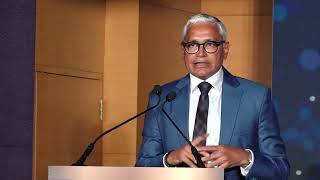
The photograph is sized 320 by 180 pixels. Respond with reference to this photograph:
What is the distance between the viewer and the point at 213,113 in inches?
111

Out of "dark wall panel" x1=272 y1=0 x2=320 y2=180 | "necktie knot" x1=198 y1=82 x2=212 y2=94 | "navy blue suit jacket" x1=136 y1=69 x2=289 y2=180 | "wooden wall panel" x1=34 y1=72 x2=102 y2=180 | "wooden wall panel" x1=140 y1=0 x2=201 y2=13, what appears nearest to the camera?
"navy blue suit jacket" x1=136 y1=69 x2=289 y2=180

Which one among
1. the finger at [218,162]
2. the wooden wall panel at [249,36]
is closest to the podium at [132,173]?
the finger at [218,162]

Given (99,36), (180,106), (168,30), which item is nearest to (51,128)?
(99,36)

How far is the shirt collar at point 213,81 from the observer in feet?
9.35

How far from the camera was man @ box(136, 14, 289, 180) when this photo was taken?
2729mm

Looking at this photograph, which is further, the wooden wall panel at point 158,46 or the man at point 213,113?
the wooden wall panel at point 158,46

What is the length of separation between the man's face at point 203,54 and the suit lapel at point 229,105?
109 mm

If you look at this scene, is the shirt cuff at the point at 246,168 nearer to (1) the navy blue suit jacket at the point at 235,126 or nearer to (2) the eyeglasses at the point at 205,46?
(1) the navy blue suit jacket at the point at 235,126

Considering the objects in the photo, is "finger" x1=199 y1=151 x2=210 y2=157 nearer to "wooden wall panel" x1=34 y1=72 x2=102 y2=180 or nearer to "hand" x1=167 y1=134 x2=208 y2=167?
"hand" x1=167 y1=134 x2=208 y2=167

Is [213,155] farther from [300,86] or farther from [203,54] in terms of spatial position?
[300,86]

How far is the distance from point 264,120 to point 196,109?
0.91 feet

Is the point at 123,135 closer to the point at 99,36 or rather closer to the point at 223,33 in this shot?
the point at 99,36

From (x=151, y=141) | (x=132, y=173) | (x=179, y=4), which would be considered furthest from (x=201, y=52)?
(x=179, y=4)

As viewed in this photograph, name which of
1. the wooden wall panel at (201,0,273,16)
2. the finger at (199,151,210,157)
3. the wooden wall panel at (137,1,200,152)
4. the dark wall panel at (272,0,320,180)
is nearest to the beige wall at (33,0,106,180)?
the wooden wall panel at (137,1,200,152)
